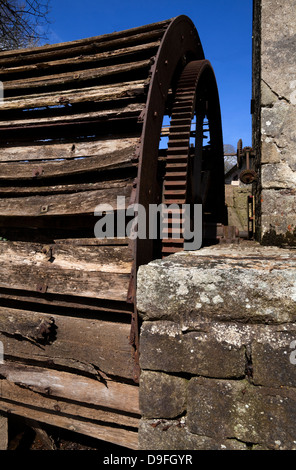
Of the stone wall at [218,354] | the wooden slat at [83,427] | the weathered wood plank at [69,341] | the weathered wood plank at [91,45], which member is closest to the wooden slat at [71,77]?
the weathered wood plank at [91,45]

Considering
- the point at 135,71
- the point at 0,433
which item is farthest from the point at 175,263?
the point at 0,433

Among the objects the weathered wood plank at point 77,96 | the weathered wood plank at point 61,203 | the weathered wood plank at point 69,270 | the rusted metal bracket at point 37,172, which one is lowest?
the weathered wood plank at point 69,270

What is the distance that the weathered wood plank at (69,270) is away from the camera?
6.61 ft

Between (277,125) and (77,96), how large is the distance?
168 cm

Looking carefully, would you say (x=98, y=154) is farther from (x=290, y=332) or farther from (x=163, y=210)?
(x=290, y=332)

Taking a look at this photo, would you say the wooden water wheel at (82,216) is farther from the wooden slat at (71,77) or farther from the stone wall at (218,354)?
the stone wall at (218,354)

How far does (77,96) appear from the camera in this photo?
2570mm

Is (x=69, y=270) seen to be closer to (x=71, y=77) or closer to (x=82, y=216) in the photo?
(x=82, y=216)

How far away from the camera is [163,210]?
2.54 metres

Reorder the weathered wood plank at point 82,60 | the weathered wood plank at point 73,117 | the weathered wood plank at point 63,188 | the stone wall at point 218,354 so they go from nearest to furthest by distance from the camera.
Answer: the stone wall at point 218,354, the weathered wood plank at point 63,188, the weathered wood plank at point 73,117, the weathered wood plank at point 82,60

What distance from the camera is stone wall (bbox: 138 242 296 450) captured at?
4.42 feet

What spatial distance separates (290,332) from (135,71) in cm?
223

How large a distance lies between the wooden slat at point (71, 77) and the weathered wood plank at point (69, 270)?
4.83 feet

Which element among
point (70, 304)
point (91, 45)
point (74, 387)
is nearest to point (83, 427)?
point (74, 387)
